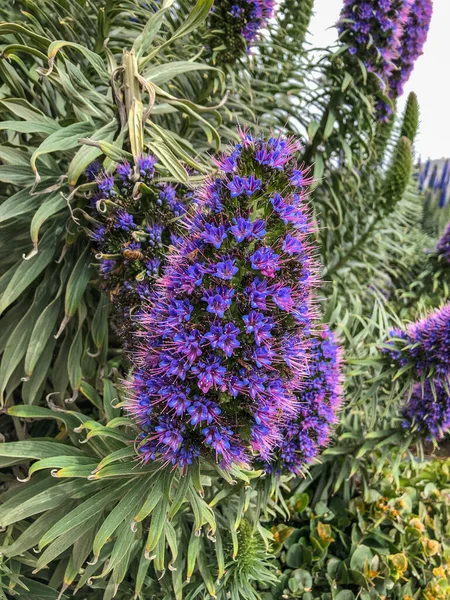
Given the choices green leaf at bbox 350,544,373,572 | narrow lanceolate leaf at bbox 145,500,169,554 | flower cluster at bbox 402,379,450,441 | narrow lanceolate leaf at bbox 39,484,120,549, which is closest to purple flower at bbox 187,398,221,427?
narrow lanceolate leaf at bbox 145,500,169,554

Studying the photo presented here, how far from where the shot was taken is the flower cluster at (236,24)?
1546 mm

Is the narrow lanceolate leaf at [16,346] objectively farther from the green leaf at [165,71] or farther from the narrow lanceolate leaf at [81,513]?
the green leaf at [165,71]

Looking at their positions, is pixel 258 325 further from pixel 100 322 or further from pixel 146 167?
pixel 100 322

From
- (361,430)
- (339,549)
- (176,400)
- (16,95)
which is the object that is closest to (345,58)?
(16,95)

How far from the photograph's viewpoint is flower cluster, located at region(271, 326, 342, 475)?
138 cm

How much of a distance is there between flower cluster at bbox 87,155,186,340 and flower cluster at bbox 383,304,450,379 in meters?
1.01

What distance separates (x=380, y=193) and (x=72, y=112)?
74.1 inches

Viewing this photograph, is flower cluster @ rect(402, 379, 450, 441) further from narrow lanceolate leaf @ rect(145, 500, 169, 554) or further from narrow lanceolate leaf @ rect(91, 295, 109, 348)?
narrow lanceolate leaf @ rect(91, 295, 109, 348)

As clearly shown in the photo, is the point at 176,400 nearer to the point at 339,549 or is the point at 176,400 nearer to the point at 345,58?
the point at 339,549

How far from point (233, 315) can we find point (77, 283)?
64 centimetres

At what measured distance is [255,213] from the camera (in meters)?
0.87

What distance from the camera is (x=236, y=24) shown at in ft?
5.25

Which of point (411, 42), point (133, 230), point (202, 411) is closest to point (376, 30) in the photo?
point (411, 42)

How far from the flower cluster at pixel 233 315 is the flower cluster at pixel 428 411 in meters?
0.97
